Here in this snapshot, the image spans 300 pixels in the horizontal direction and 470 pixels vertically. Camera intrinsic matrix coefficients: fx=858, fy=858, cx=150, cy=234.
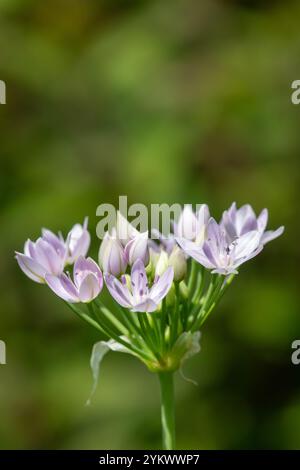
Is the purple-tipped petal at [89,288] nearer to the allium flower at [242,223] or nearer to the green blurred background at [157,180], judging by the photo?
the allium flower at [242,223]

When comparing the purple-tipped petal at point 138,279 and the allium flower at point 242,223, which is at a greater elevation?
the allium flower at point 242,223

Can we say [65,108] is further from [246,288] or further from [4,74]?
[246,288]

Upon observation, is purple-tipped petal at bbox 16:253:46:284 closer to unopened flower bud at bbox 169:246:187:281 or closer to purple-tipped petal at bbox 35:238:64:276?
purple-tipped petal at bbox 35:238:64:276

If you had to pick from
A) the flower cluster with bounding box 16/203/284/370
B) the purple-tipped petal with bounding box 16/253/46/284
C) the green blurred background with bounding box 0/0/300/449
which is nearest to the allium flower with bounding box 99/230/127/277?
the flower cluster with bounding box 16/203/284/370

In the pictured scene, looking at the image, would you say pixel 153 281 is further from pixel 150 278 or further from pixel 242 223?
pixel 242 223

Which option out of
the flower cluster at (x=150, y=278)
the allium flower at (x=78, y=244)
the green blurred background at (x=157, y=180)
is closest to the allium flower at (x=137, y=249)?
the flower cluster at (x=150, y=278)

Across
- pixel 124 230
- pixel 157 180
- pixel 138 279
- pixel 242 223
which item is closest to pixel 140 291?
pixel 138 279
